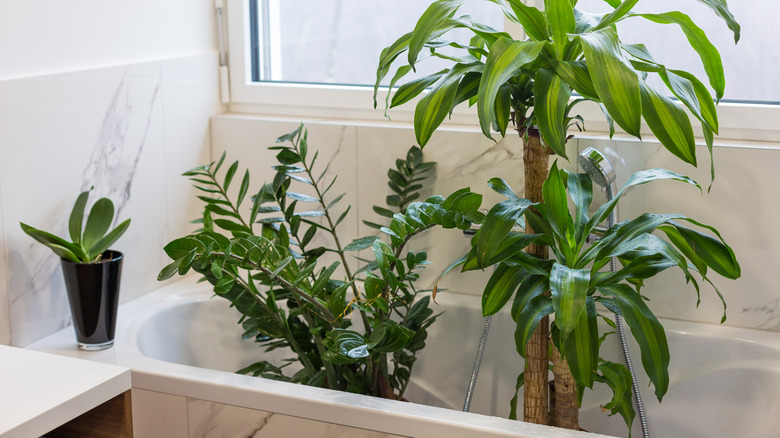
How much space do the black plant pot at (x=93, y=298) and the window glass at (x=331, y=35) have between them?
883mm

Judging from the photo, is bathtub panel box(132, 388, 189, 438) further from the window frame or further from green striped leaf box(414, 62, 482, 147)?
the window frame

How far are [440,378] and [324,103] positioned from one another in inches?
33.7

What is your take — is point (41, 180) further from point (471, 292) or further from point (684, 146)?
point (684, 146)

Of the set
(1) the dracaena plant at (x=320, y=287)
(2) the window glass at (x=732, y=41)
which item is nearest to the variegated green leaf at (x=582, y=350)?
(1) the dracaena plant at (x=320, y=287)

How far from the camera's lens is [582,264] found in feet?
4.65

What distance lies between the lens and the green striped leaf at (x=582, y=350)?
133 cm

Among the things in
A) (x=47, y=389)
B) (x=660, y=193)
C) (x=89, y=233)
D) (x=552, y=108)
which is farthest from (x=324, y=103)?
(x=47, y=389)

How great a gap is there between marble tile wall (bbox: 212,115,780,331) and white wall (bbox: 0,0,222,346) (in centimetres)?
41

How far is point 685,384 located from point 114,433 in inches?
53.7

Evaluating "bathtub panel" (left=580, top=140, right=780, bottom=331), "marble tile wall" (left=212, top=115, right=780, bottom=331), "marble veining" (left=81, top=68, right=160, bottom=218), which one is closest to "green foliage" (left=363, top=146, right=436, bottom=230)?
"marble tile wall" (left=212, top=115, right=780, bottom=331)

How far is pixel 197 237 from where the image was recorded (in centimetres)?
158

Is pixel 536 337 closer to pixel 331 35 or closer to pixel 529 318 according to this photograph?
pixel 529 318

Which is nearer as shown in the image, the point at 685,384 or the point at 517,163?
the point at 685,384

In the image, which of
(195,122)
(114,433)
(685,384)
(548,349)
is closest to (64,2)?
(195,122)
